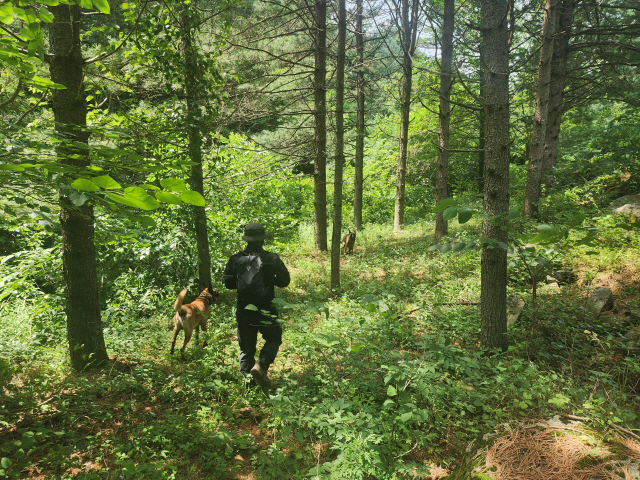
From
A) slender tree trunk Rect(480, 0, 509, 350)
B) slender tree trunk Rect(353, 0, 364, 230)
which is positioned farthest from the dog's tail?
slender tree trunk Rect(353, 0, 364, 230)

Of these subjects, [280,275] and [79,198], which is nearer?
[79,198]

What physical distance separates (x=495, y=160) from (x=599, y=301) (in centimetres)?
312

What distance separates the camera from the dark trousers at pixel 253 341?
431cm

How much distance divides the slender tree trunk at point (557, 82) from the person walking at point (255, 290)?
382 inches

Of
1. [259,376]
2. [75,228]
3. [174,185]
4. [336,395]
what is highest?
[174,185]

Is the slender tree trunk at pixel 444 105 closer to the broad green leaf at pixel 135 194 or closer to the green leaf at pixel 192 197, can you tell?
the green leaf at pixel 192 197

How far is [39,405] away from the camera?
314 centimetres

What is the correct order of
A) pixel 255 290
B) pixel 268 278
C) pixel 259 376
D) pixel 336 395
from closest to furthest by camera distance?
pixel 336 395 → pixel 259 376 → pixel 255 290 → pixel 268 278

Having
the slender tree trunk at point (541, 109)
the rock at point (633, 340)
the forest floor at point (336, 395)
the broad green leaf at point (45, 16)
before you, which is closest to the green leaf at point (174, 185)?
the broad green leaf at point (45, 16)

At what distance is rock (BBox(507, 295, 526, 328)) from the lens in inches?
201

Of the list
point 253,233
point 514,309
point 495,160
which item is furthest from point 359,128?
point 253,233

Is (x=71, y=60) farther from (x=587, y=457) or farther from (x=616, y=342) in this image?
Result: (x=616, y=342)

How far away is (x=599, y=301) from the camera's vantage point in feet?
17.0

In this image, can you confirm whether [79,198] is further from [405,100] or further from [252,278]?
[405,100]
